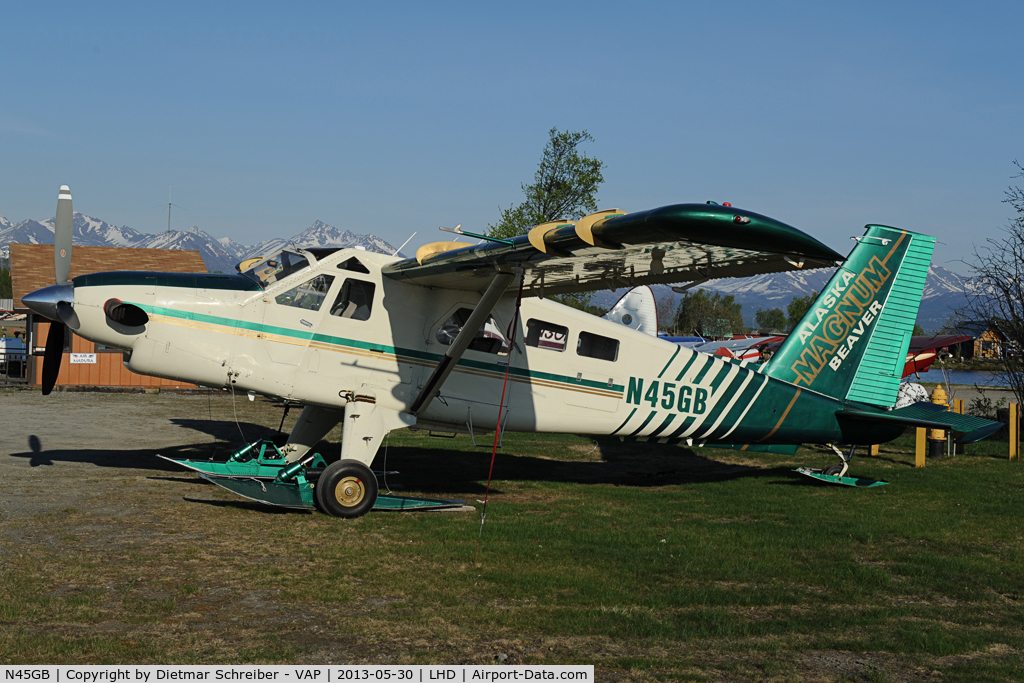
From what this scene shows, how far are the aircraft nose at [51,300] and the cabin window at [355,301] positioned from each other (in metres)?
2.90

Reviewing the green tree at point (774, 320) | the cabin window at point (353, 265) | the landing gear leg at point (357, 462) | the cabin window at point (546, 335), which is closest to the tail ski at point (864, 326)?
the cabin window at point (546, 335)

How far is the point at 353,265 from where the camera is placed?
952 cm

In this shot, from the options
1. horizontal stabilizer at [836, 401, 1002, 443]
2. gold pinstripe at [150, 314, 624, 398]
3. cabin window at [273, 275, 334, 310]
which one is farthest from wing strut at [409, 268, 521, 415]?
horizontal stabilizer at [836, 401, 1002, 443]

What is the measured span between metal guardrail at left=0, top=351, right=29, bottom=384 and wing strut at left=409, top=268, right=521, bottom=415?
2657cm

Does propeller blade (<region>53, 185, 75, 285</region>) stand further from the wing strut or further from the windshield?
the wing strut

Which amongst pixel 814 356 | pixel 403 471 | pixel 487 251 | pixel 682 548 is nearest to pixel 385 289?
pixel 487 251

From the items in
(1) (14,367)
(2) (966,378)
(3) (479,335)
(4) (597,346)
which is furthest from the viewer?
(2) (966,378)

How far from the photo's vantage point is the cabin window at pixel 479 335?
994cm

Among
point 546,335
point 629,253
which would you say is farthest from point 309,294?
point 629,253

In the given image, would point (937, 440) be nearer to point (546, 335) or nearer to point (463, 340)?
point (546, 335)

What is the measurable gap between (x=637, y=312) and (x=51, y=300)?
16751 mm

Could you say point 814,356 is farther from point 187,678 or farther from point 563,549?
point 187,678

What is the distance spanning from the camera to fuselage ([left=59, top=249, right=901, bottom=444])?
341 inches

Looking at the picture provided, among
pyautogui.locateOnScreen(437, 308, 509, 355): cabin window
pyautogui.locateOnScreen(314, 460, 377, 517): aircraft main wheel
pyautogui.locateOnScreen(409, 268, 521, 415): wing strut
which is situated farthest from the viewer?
pyautogui.locateOnScreen(437, 308, 509, 355): cabin window
